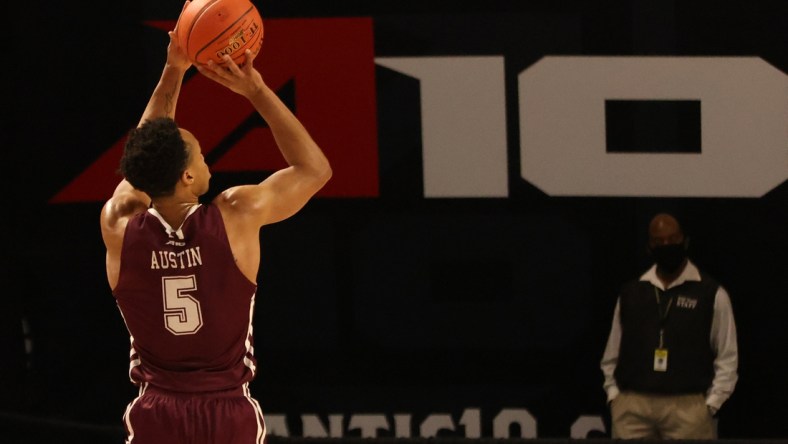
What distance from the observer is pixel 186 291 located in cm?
303

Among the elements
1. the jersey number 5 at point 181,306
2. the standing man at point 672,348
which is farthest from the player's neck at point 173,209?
the standing man at point 672,348

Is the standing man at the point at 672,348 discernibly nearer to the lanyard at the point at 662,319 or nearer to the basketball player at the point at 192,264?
the lanyard at the point at 662,319

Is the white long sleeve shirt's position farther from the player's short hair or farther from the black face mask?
the player's short hair

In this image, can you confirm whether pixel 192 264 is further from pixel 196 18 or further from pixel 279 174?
pixel 196 18

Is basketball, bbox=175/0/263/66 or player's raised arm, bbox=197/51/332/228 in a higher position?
basketball, bbox=175/0/263/66

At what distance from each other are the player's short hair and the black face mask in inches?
106

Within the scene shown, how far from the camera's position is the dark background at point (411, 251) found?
5348 millimetres

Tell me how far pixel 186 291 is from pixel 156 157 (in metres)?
0.35

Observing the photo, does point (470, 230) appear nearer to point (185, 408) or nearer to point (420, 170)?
point (420, 170)

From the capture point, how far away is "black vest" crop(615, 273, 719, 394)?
5.07m

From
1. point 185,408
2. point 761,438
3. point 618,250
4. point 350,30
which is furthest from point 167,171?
point 761,438

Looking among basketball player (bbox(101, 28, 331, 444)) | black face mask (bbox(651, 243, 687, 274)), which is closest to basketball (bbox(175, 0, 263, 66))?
basketball player (bbox(101, 28, 331, 444))

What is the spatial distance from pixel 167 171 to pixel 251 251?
0.96ft

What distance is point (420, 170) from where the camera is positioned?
546cm
